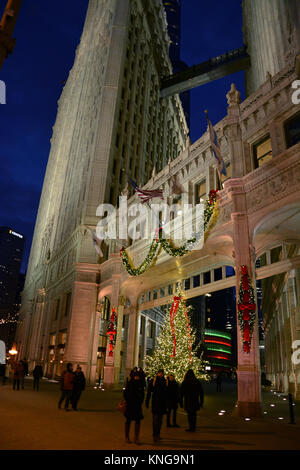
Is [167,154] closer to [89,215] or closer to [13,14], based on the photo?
[89,215]

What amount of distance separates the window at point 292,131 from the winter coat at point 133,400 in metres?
13.5

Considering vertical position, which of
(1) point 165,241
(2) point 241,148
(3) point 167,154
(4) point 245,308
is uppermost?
(3) point 167,154

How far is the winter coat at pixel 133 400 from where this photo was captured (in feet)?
25.1

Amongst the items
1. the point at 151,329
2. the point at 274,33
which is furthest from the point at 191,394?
the point at 151,329

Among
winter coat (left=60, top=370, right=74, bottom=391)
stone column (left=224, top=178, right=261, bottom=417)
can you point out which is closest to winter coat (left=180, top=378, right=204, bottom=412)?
stone column (left=224, top=178, right=261, bottom=417)

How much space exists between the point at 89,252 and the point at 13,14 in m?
24.0

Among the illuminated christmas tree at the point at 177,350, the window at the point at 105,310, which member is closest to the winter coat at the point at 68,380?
the illuminated christmas tree at the point at 177,350

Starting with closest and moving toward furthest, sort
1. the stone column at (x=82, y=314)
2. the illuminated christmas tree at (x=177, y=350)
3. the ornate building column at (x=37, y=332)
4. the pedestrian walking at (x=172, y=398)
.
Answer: the pedestrian walking at (x=172, y=398)
the illuminated christmas tree at (x=177, y=350)
the stone column at (x=82, y=314)
the ornate building column at (x=37, y=332)

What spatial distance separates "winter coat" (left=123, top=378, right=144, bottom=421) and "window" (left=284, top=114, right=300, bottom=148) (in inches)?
533

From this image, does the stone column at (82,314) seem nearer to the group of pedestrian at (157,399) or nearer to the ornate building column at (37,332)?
the ornate building column at (37,332)

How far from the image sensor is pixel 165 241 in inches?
821

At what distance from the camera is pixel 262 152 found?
17.6 metres

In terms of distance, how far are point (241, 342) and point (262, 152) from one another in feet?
33.3
